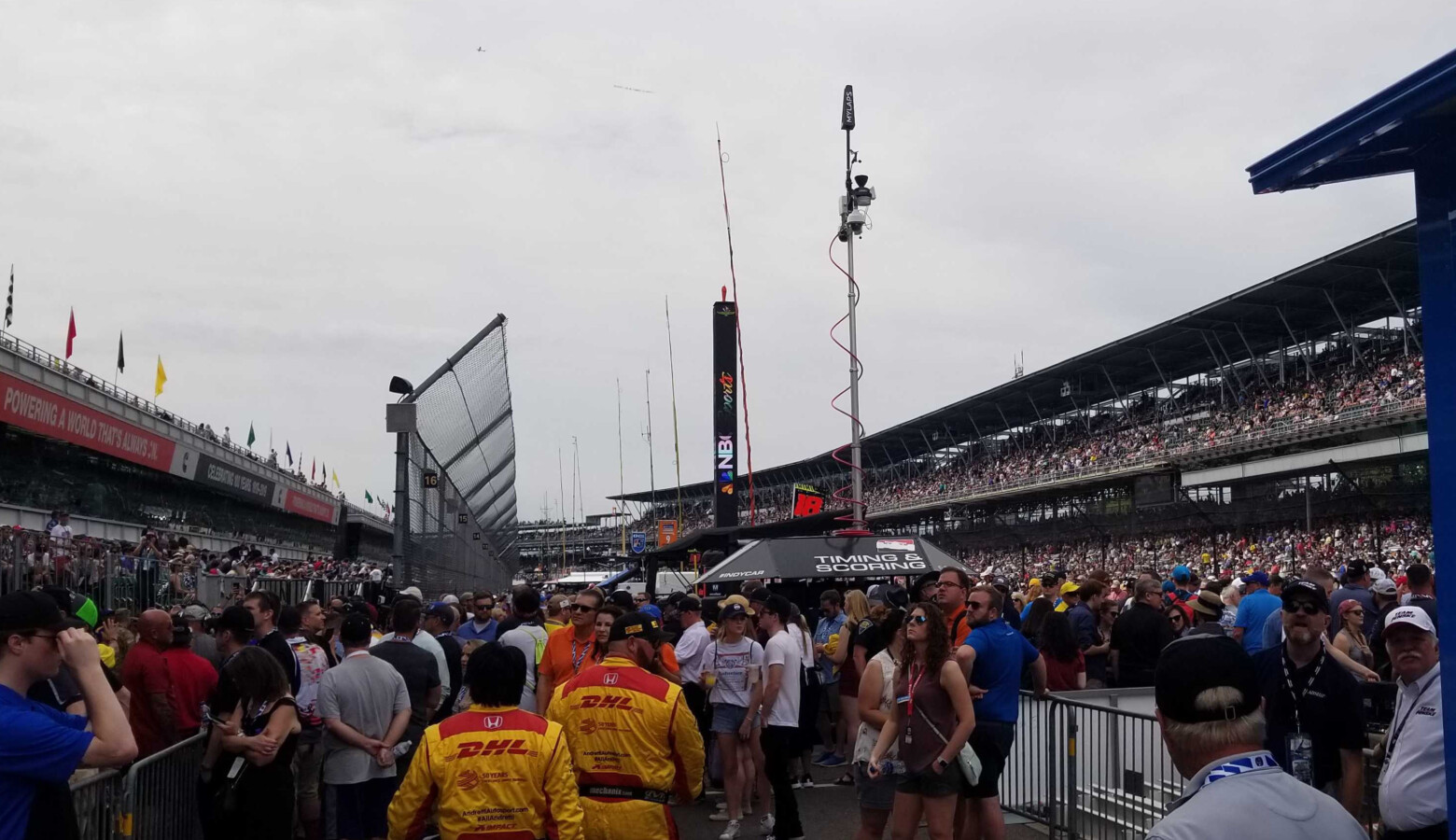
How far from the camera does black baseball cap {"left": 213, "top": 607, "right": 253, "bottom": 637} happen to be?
7504 millimetres

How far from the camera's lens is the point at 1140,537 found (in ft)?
137

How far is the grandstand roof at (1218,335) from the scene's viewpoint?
33281 millimetres

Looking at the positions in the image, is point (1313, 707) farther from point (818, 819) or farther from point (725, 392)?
point (725, 392)

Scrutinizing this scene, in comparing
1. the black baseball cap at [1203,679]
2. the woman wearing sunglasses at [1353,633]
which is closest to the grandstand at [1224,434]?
the woman wearing sunglasses at [1353,633]

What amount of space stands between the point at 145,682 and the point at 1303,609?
591cm

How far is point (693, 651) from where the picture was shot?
977cm

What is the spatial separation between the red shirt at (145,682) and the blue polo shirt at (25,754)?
3.78 m

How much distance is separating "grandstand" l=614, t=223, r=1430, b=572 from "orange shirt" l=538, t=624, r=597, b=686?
80.7 feet

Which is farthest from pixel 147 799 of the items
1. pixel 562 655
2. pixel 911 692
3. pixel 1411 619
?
pixel 1411 619

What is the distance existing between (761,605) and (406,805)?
485 cm

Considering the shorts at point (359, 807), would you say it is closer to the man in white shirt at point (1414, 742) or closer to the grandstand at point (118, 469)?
the man in white shirt at point (1414, 742)

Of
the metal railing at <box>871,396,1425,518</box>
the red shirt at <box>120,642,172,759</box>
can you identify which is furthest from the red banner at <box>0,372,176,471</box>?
the metal railing at <box>871,396,1425,518</box>

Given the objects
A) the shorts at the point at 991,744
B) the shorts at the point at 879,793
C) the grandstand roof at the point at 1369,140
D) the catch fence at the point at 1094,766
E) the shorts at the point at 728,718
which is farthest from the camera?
the shorts at the point at 728,718

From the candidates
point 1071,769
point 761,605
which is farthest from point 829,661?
point 1071,769
